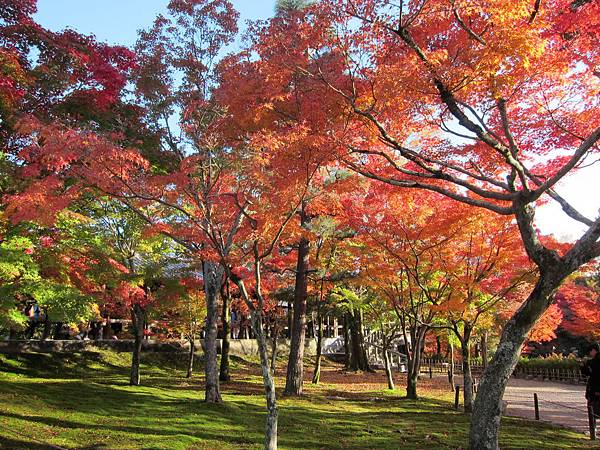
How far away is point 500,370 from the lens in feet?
24.9

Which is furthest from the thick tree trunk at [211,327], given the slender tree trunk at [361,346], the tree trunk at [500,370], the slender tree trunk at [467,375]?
the slender tree trunk at [361,346]

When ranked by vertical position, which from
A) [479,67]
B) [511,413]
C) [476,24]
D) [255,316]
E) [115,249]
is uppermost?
[476,24]

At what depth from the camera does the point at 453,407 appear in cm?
1630

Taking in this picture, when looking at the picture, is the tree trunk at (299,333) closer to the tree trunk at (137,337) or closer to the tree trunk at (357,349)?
the tree trunk at (137,337)

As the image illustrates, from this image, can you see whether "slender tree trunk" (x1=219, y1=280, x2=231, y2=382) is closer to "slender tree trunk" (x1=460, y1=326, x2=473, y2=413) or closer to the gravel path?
"slender tree trunk" (x1=460, y1=326, x2=473, y2=413)

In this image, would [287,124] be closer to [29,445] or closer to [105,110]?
[105,110]

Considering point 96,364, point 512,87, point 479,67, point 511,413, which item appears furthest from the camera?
point 96,364

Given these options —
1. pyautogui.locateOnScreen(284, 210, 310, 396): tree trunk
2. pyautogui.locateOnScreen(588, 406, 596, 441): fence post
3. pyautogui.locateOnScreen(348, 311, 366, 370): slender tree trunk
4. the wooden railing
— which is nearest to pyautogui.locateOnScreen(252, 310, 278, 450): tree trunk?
pyautogui.locateOnScreen(588, 406, 596, 441): fence post

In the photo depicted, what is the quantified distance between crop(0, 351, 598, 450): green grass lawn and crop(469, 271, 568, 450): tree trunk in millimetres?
2191

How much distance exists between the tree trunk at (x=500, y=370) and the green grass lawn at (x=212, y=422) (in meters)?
2.19

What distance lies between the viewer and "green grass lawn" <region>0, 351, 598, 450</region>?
8695mm

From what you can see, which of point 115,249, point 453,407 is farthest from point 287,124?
point 453,407

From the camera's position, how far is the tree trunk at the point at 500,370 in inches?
295

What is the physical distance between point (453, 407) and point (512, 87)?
1202 centimetres
